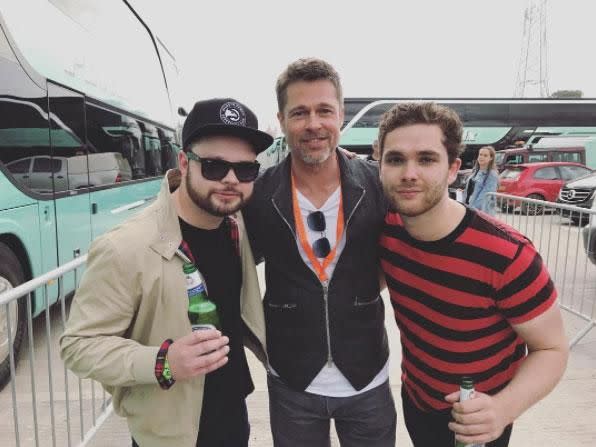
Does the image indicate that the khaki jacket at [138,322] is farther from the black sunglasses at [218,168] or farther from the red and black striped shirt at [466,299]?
the red and black striped shirt at [466,299]

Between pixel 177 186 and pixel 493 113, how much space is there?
19978 millimetres

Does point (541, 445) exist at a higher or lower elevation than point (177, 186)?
lower

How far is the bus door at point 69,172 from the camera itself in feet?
16.9

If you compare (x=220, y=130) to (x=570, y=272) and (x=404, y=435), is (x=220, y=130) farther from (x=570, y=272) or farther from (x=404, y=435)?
(x=570, y=272)

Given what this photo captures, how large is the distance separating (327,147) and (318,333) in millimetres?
826

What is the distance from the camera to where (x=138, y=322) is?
64.6 inches

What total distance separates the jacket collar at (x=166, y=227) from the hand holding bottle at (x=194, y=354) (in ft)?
1.10

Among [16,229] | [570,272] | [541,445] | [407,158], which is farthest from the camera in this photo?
[570,272]

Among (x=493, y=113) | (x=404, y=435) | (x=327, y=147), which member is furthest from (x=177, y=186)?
(x=493, y=113)

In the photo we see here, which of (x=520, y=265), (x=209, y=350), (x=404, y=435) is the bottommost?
(x=404, y=435)

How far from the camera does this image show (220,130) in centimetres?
178

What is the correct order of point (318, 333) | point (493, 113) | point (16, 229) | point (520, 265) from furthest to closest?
point (493, 113) < point (16, 229) < point (318, 333) < point (520, 265)

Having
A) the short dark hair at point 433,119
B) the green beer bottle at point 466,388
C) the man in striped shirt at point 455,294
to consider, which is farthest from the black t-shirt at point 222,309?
the green beer bottle at point 466,388

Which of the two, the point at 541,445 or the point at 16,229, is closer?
the point at 541,445
